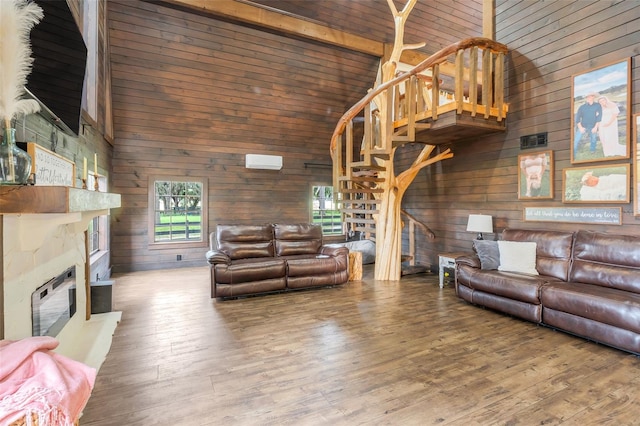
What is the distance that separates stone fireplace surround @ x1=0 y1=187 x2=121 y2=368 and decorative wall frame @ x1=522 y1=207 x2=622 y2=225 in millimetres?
4569

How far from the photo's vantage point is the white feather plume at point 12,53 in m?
1.29

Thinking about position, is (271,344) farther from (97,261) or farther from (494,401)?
(97,261)

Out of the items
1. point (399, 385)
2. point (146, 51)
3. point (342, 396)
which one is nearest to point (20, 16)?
point (342, 396)

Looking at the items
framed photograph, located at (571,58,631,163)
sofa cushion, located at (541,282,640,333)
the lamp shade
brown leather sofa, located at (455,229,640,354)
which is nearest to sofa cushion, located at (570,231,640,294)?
brown leather sofa, located at (455,229,640,354)

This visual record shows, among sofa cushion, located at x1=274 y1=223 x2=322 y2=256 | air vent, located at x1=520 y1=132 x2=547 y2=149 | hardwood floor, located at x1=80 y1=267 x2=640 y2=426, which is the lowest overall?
hardwood floor, located at x1=80 y1=267 x2=640 y2=426

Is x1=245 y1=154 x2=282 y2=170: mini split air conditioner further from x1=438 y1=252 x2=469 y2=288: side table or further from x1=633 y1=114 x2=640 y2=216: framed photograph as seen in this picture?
x1=633 y1=114 x2=640 y2=216: framed photograph

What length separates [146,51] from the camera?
196 inches

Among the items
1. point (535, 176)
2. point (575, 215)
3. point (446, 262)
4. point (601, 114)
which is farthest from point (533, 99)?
point (446, 262)

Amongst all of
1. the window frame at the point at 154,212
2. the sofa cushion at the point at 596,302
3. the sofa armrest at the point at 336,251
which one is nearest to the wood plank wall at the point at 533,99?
the sofa cushion at the point at 596,302

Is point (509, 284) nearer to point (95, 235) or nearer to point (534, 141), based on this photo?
point (534, 141)

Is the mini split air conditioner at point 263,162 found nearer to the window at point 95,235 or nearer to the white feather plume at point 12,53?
the window at point 95,235

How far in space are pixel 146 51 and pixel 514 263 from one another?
593cm

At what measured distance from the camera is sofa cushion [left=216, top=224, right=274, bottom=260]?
4.49 meters

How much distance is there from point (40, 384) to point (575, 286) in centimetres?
386
